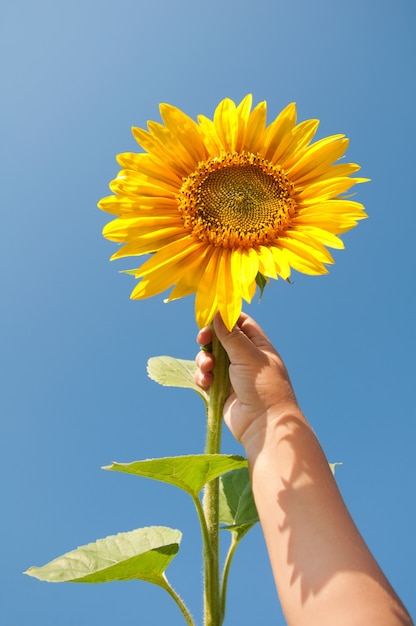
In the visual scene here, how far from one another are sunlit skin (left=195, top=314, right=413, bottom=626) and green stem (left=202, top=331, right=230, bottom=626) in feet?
0.15

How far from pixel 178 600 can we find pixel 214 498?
0.36 meters

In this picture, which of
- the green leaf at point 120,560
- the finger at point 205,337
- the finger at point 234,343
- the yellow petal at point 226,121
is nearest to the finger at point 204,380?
the finger at point 205,337

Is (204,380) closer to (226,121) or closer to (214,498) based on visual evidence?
(214,498)

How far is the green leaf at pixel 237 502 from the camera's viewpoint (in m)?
2.13

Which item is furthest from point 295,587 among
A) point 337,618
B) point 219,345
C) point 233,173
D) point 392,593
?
point 233,173

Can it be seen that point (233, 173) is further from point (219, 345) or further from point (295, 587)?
point (295, 587)

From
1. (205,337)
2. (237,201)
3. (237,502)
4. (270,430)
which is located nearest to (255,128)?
(237,201)

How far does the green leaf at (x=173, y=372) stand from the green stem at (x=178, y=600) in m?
0.62

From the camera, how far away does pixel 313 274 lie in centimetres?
179

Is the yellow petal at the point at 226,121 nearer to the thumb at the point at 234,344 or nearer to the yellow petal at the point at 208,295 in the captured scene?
the yellow petal at the point at 208,295

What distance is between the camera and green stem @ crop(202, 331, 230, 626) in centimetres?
195

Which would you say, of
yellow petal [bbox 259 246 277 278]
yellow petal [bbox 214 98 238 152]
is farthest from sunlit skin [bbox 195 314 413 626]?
yellow petal [bbox 214 98 238 152]

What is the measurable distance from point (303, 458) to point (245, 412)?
8.9 inches

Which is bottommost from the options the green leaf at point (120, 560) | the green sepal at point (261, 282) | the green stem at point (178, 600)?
the green stem at point (178, 600)
